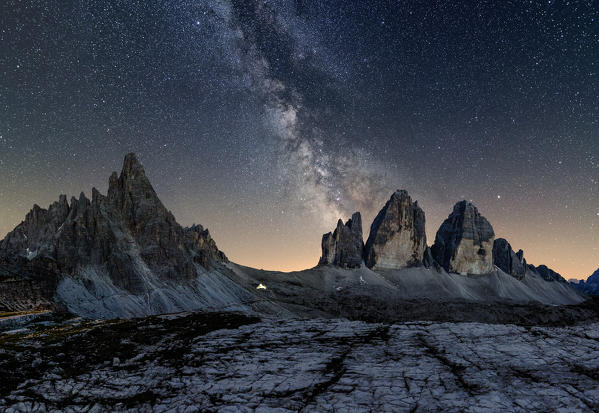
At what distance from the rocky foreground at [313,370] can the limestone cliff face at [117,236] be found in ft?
200

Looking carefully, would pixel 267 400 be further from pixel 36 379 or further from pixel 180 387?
pixel 36 379

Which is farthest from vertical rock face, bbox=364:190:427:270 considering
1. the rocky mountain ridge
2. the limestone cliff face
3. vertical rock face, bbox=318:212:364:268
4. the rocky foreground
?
the rocky foreground

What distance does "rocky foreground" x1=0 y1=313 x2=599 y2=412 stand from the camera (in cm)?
971

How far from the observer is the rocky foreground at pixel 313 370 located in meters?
9.71

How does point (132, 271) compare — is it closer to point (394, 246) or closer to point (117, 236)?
point (117, 236)

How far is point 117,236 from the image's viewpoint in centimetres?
8238

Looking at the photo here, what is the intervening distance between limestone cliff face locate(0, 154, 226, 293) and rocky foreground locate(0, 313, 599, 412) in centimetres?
6101

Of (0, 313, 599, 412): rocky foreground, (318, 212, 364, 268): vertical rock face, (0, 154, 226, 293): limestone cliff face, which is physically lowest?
(0, 313, 599, 412): rocky foreground

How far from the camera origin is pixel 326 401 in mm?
9711

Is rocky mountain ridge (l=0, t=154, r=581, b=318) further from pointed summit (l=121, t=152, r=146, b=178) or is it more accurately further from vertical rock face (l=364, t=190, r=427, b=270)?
vertical rock face (l=364, t=190, r=427, b=270)

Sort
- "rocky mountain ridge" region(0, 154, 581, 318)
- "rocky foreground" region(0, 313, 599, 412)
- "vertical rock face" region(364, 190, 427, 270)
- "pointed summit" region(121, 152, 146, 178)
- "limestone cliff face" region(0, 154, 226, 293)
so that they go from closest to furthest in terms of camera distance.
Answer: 1. "rocky foreground" region(0, 313, 599, 412)
2. "rocky mountain ridge" region(0, 154, 581, 318)
3. "limestone cliff face" region(0, 154, 226, 293)
4. "pointed summit" region(121, 152, 146, 178)
5. "vertical rock face" region(364, 190, 427, 270)

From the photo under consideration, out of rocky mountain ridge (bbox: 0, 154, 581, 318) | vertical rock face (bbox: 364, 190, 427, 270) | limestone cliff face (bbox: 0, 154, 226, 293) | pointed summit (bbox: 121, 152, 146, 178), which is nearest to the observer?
rocky mountain ridge (bbox: 0, 154, 581, 318)

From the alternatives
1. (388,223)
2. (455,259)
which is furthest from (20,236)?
(455,259)

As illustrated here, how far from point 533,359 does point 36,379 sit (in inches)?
776
